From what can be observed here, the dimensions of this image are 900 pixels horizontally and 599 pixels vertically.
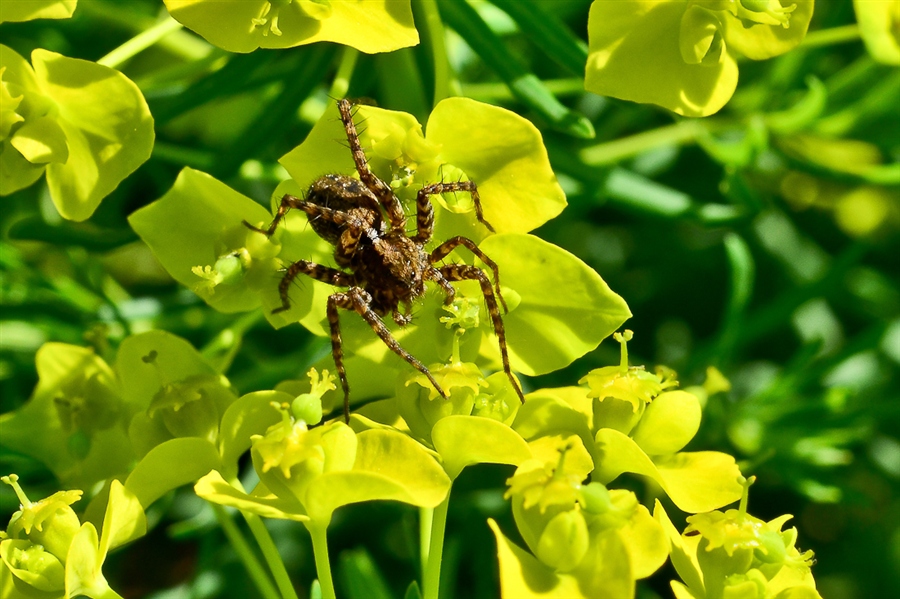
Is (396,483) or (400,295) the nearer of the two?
(396,483)

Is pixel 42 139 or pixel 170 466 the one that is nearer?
pixel 170 466

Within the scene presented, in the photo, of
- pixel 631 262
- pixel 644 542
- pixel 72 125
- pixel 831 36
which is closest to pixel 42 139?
pixel 72 125

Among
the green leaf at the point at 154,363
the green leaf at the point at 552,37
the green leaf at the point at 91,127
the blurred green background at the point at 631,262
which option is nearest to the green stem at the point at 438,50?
the blurred green background at the point at 631,262

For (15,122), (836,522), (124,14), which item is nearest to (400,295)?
(15,122)

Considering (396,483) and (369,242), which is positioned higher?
Answer: (396,483)

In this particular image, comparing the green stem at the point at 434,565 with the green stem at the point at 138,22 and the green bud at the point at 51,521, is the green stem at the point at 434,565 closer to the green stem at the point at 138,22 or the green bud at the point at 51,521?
the green bud at the point at 51,521

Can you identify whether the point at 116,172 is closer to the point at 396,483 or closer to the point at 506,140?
the point at 506,140

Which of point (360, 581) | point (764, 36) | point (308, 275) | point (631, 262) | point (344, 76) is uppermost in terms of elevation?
point (764, 36)

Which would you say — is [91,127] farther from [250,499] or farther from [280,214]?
[250,499]

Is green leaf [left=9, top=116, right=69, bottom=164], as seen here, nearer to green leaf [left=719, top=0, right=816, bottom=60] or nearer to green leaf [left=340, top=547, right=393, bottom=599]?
green leaf [left=340, top=547, right=393, bottom=599]
